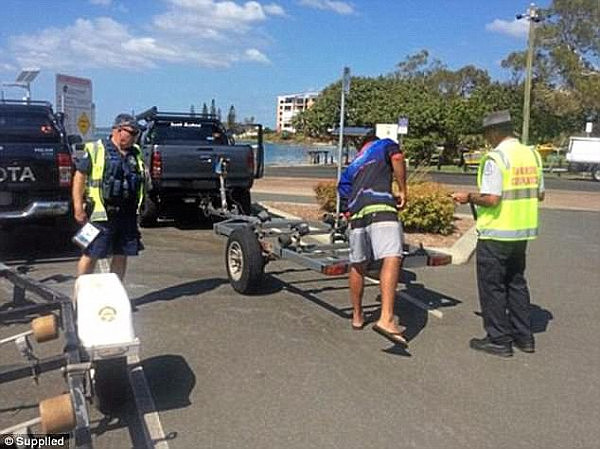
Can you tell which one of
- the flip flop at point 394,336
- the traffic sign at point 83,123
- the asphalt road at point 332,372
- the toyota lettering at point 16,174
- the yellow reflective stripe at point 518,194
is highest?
the traffic sign at point 83,123

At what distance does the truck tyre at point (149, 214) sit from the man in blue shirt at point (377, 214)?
6.69m

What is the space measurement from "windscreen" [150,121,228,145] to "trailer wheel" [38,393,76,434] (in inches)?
382

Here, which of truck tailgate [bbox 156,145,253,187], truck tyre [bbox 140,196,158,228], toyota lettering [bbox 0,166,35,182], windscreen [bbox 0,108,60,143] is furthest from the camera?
truck tyre [bbox 140,196,158,228]

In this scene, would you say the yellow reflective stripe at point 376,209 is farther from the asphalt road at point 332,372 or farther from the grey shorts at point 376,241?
the asphalt road at point 332,372

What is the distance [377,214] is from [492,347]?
1403 mm

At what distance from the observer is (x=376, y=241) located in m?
5.59

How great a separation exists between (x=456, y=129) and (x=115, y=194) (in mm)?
43833

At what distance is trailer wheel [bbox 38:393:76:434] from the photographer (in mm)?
2895

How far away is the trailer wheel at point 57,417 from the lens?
9.50 feet

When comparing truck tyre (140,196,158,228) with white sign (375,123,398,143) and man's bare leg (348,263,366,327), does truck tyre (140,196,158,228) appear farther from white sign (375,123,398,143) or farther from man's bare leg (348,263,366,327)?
man's bare leg (348,263,366,327)

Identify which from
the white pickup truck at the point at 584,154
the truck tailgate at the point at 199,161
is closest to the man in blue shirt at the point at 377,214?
the truck tailgate at the point at 199,161

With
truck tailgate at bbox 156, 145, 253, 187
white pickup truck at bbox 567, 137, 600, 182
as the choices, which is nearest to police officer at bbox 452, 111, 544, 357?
truck tailgate at bbox 156, 145, 253, 187

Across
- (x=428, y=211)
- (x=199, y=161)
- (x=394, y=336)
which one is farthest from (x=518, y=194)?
(x=199, y=161)

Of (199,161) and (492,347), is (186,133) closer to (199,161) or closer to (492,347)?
(199,161)
